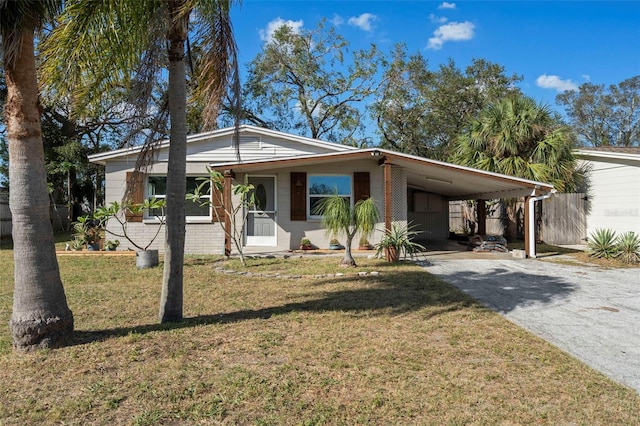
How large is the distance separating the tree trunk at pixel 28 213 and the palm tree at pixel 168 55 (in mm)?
380

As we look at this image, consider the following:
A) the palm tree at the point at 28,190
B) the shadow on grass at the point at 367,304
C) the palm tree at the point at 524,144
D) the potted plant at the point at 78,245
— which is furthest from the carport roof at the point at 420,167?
the palm tree at the point at 28,190

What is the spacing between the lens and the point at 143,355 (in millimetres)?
3992

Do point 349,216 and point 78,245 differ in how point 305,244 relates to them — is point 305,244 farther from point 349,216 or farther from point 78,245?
point 78,245

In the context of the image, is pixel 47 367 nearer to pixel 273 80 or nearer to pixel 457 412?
pixel 457 412

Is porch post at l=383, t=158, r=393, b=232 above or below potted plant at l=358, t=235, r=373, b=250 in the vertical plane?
above

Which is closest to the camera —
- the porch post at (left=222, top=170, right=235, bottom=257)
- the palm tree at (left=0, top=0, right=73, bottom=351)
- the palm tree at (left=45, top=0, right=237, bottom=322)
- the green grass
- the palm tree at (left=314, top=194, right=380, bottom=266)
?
the green grass

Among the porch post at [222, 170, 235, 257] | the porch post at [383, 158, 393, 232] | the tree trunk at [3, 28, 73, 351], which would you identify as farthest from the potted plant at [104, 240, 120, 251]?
the tree trunk at [3, 28, 73, 351]

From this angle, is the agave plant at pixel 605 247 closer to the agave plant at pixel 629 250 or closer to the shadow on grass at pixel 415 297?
the agave plant at pixel 629 250

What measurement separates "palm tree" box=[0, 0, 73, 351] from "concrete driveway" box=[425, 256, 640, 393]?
5.24 meters

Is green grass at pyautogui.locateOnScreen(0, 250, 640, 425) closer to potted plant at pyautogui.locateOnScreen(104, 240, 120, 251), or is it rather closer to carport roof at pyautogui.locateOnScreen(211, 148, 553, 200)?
carport roof at pyautogui.locateOnScreen(211, 148, 553, 200)

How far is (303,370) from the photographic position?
3670 mm

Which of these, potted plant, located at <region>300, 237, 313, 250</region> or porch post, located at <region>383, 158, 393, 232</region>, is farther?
potted plant, located at <region>300, 237, 313, 250</region>

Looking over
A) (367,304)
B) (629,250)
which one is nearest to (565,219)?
(629,250)

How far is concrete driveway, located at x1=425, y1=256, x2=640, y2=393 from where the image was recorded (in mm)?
4207
